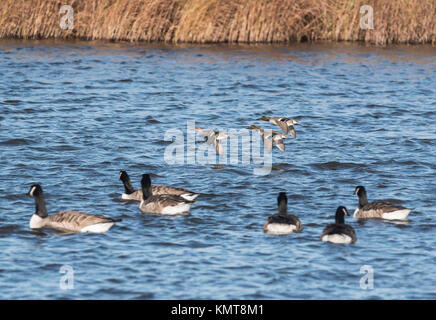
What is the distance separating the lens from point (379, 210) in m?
15.8

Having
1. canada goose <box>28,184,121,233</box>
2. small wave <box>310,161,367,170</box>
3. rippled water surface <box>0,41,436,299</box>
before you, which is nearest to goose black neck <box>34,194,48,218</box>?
canada goose <box>28,184,121,233</box>

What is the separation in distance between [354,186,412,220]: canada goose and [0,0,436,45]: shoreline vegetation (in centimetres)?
2132

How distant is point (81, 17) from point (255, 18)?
837 centimetres

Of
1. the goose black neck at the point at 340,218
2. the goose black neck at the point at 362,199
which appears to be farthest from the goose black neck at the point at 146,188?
the goose black neck at the point at 362,199

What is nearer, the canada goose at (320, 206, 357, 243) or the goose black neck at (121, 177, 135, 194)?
the canada goose at (320, 206, 357, 243)

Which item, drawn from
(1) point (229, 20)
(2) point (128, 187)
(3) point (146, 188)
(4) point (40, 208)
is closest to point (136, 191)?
(2) point (128, 187)

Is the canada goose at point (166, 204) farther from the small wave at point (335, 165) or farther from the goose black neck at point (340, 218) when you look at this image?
the small wave at point (335, 165)

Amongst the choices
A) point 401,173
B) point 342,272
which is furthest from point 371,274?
point 401,173

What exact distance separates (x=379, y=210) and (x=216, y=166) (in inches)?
242

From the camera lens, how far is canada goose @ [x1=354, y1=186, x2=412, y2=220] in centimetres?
1568

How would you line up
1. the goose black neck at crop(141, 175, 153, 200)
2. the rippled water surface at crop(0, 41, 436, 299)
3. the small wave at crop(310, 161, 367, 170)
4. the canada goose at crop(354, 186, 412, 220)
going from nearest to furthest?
the rippled water surface at crop(0, 41, 436, 299) < the canada goose at crop(354, 186, 412, 220) < the goose black neck at crop(141, 175, 153, 200) < the small wave at crop(310, 161, 367, 170)

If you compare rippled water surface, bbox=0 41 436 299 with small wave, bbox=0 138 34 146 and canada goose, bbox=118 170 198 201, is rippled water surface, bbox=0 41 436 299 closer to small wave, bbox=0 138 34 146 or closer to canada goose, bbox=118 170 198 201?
small wave, bbox=0 138 34 146

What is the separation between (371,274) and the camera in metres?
13.0
